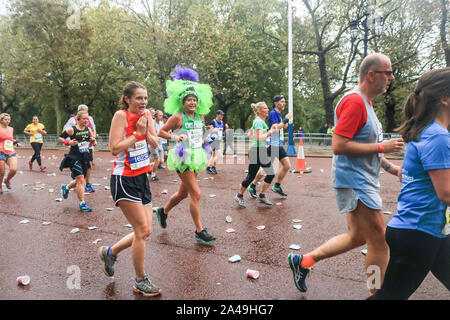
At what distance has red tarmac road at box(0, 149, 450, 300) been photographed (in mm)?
3484

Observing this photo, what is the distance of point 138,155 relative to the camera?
3.53 meters

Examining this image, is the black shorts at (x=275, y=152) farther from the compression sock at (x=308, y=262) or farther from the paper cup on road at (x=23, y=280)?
the paper cup on road at (x=23, y=280)

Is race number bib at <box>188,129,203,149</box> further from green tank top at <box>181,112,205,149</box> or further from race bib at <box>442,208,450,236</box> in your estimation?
race bib at <box>442,208,450,236</box>

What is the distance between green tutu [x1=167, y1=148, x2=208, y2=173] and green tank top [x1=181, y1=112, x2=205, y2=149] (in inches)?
3.8

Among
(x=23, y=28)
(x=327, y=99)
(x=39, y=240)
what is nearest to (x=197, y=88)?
(x=39, y=240)

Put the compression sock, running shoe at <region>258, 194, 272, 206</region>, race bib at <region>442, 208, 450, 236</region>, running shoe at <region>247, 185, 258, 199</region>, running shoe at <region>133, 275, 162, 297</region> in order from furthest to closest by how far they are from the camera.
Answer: running shoe at <region>247, 185, 258, 199</region> < running shoe at <region>258, 194, 272, 206</region> < running shoe at <region>133, 275, 162, 297</region> < the compression sock < race bib at <region>442, 208, 450, 236</region>

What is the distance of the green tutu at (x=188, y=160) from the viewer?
4.80 meters

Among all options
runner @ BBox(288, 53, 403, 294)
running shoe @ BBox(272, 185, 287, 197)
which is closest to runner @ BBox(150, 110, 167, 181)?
running shoe @ BBox(272, 185, 287, 197)

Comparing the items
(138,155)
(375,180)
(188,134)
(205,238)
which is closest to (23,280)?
(138,155)

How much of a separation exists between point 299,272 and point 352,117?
4.88ft

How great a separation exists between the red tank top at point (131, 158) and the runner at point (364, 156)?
1.82 metres

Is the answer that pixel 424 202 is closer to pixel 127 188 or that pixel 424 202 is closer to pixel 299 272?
pixel 299 272

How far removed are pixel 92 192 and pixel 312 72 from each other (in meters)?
22.9

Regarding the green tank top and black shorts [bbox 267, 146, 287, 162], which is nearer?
the green tank top
